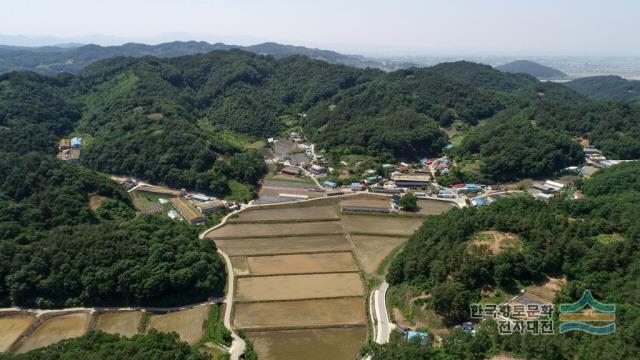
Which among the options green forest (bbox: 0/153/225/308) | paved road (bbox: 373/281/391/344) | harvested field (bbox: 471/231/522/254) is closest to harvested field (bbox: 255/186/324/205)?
green forest (bbox: 0/153/225/308)

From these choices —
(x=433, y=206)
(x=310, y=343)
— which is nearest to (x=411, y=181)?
(x=433, y=206)

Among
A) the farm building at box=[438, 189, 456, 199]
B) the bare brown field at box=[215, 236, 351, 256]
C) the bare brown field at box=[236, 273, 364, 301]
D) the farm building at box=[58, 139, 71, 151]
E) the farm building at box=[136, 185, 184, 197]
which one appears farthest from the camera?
the farm building at box=[58, 139, 71, 151]

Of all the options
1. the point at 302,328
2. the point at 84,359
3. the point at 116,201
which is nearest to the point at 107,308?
the point at 84,359

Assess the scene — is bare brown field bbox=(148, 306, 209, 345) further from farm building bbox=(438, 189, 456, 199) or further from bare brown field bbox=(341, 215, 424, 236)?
farm building bbox=(438, 189, 456, 199)

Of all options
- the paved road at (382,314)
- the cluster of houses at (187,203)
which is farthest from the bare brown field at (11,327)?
the paved road at (382,314)

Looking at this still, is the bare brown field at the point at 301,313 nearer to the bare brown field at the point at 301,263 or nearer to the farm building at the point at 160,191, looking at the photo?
the bare brown field at the point at 301,263

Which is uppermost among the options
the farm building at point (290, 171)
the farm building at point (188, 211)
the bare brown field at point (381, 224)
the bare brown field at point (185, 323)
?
the farm building at point (290, 171)
